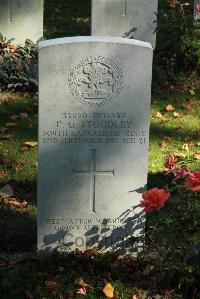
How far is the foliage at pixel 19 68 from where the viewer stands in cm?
896

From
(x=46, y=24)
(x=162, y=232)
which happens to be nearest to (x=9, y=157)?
(x=162, y=232)

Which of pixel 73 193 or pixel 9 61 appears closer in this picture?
pixel 73 193

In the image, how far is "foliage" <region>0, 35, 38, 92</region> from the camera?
8961mm

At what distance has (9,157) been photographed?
23.9 ft

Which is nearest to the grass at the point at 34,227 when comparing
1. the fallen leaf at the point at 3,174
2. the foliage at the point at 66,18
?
the fallen leaf at the point at 3,174

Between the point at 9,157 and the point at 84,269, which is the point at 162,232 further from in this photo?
the point at 9,157

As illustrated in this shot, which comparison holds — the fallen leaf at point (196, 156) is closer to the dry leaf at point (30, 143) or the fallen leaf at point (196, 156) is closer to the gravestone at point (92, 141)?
the dry leaf at point (30, 143)

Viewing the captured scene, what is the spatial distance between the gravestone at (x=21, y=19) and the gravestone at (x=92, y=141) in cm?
502

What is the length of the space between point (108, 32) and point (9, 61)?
1.44m

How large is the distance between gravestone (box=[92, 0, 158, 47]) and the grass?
145 centimetres

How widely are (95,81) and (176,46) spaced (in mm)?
4462

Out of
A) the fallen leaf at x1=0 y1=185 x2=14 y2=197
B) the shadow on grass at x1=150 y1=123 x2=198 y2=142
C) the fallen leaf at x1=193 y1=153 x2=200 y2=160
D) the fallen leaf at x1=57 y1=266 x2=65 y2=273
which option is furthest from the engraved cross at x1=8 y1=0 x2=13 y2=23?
the fallen leaf at x1=57 y1=266 x2=65 y2=273

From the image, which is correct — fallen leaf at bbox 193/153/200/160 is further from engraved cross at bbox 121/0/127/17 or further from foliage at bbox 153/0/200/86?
engraved cross at bbox 121/0/127/17

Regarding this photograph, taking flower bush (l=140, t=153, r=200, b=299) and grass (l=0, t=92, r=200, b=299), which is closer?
flower bush (l=140, t=153, r=200, b=299)
